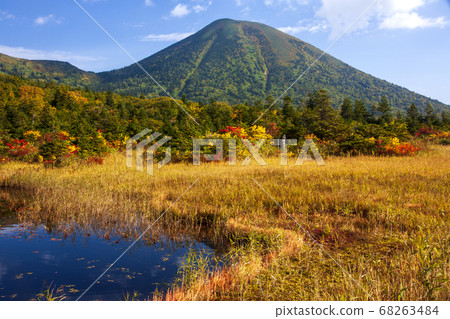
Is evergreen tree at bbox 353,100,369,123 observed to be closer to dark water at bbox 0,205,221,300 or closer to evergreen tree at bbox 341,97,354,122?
evergreen tree at bbox 341,97,354,122

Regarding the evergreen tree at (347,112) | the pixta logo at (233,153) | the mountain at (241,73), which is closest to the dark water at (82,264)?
the pixta logo at (233,153)

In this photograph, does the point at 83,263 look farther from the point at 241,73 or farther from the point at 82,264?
the point at 241,73

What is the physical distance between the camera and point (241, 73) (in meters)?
107

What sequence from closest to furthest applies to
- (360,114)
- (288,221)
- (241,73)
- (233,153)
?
1. (288,221)
2. (233,153)
3. (360,114)
4. (241,73)

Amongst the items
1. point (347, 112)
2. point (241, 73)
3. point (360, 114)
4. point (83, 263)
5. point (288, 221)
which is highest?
point (241, 73)

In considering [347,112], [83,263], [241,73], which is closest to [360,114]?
[347,112]

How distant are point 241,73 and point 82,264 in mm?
108691

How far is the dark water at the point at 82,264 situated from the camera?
3.81 m

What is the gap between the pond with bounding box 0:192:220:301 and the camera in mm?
3805

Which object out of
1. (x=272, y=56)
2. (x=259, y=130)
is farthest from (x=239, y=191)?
(x=272, y=56)

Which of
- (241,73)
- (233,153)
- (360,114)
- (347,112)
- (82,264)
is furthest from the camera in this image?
(241,73)

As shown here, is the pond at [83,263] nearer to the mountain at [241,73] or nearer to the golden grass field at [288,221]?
the golden grass field at [288,221]
